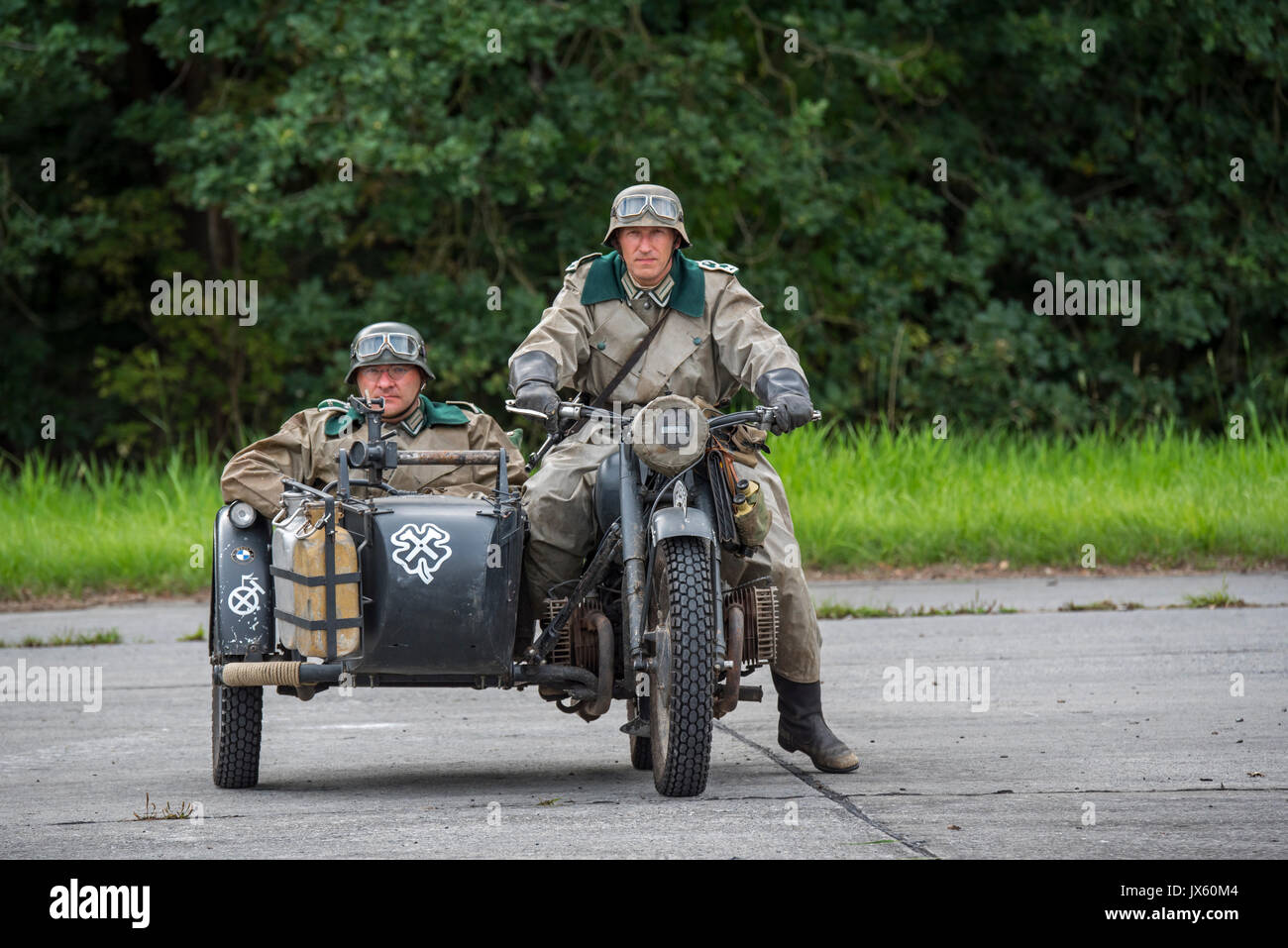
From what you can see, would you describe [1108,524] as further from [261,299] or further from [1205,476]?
[261,299]

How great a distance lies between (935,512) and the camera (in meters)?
13.6

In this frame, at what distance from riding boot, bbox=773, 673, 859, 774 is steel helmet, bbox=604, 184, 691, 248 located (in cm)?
156

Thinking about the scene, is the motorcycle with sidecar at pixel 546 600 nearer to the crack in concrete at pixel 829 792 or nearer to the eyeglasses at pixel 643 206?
the crack in concrete at pixel 829 792

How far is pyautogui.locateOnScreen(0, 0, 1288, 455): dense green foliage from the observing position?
57.9 feet

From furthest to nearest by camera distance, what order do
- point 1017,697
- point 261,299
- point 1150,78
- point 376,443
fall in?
point 1150,78 < point 261,299 < point 1017,697 < point 376,443

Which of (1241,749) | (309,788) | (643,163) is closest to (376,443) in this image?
(309,788)

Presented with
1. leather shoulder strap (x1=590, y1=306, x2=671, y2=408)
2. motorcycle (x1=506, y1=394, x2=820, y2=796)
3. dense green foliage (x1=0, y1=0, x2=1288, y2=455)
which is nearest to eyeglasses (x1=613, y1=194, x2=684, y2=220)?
leather shoulder strap (x1=590, y1=306, x2=671, y2=408)

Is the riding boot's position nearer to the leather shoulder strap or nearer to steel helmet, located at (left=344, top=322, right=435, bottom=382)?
the leather shoulder strap

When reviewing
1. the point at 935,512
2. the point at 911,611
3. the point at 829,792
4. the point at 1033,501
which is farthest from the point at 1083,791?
the point at 1033,501

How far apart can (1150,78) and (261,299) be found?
968 cm

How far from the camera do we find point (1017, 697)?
837 centimetres

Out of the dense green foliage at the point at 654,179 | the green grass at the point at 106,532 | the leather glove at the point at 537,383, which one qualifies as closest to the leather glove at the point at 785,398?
the leather glove at the point at 537,383

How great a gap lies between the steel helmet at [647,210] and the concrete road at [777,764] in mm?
1855

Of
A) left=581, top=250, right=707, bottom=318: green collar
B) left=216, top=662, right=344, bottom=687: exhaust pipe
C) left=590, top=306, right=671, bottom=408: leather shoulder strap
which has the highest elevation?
left=581, top=250, right=707, bottom=318: green collar
